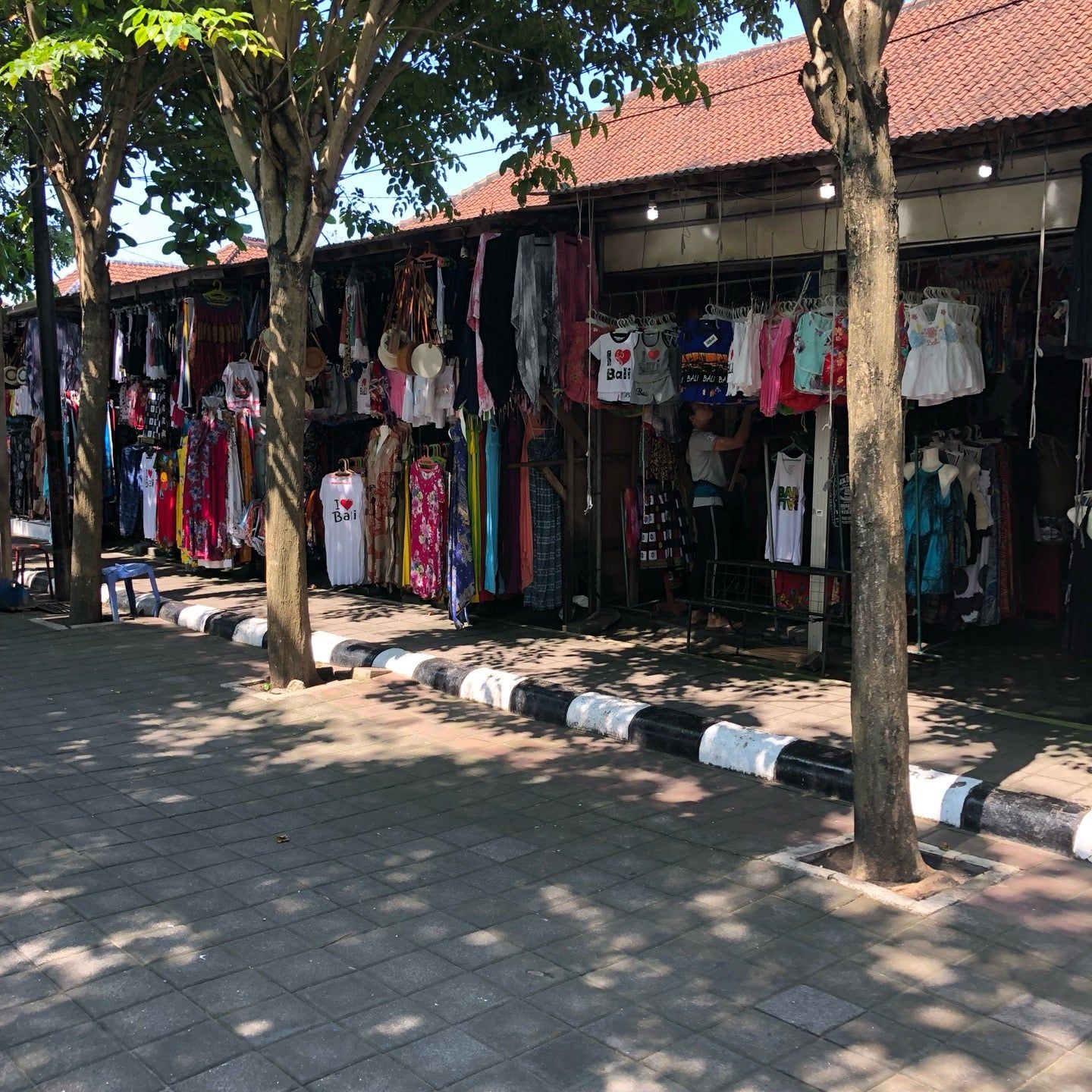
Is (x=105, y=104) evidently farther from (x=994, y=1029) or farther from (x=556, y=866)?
(x=994, y=1029)

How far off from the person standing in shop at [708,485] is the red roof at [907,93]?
216 centimetres

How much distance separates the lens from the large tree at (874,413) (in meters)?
4.86

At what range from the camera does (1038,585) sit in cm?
994

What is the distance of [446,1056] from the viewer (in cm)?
369

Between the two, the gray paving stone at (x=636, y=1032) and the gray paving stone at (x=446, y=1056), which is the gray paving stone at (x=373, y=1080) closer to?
the gray paving stone at (x=446, y=1056)

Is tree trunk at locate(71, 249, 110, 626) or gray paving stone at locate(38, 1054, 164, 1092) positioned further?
tree trunk at locate(71, 249, 110, 626)

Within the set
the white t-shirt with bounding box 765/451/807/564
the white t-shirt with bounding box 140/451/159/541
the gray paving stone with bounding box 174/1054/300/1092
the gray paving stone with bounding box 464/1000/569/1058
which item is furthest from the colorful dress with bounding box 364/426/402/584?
the gray paving stone with bounding box 174/1054/300/1092

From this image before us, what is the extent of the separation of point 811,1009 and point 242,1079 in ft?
6.28

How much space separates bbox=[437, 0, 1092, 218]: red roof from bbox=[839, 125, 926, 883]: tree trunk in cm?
232

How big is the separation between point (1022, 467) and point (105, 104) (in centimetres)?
878

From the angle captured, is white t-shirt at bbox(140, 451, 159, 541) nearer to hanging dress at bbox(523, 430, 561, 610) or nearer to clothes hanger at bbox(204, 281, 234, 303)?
clothes hanger at bbox(204, 281, 234, 303)

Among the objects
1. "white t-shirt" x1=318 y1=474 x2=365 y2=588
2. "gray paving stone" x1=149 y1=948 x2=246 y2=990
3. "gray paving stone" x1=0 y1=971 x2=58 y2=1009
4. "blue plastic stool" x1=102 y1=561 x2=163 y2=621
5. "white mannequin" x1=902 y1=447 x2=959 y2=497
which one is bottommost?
"gray paving stone" x1=149 y1=948 x2=246 y2=990

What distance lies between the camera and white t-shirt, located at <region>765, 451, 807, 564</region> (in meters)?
9.32

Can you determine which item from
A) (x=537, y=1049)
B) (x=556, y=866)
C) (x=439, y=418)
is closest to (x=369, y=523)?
(x=439, y=418)
